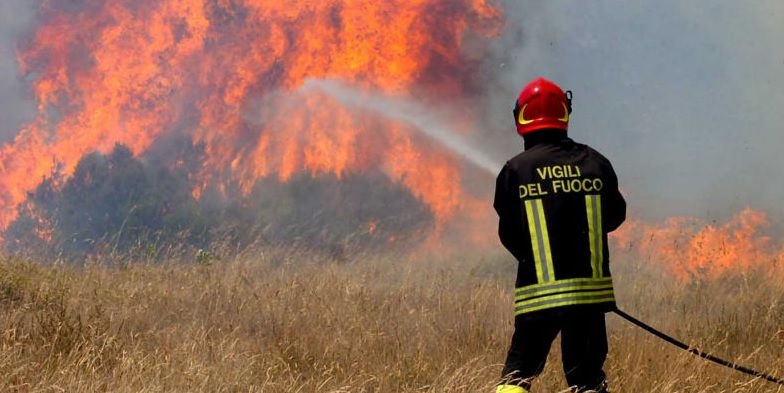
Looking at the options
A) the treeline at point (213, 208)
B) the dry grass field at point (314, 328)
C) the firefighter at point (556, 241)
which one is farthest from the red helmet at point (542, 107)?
the treeline at point (213, 208)

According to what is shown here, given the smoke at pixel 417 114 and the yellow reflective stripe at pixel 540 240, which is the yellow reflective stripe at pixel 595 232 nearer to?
the yellow reflective stripe at pixel 540 240

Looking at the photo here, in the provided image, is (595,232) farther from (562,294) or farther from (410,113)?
(410,113)

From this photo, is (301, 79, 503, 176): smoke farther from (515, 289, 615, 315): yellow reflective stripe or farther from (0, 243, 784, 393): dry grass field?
(515, 289, 615, 315): yellow reflective stripe

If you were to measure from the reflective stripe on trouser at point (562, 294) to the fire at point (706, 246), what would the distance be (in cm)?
605

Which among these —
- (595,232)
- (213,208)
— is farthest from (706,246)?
(213,208)

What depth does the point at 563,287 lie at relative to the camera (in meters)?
3.62

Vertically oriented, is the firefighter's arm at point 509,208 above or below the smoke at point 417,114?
below

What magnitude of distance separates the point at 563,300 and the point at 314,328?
2.92 m

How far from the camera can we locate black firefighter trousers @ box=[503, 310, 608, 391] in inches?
145

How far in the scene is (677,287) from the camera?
8.44 metres

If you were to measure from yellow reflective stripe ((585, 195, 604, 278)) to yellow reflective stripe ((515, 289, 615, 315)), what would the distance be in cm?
11

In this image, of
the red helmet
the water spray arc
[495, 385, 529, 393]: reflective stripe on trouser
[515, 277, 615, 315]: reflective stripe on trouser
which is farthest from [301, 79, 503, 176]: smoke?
[495, 385, 529, 393]: reflective stripe on trouser

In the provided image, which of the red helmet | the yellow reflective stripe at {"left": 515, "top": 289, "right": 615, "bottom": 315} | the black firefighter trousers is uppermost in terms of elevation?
the red helmet

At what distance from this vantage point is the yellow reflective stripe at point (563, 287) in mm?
3617
